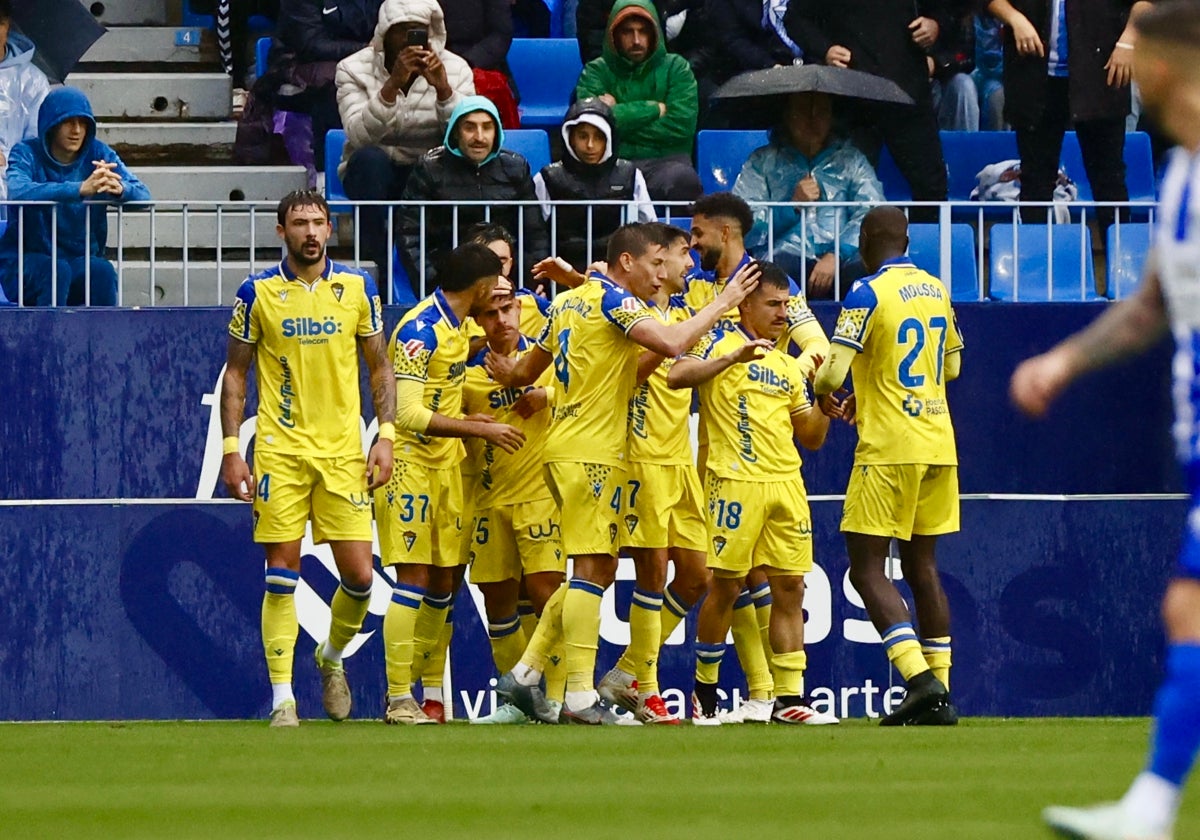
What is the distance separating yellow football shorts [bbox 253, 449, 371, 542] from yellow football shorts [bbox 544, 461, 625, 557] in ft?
3.14

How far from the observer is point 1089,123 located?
546 inches

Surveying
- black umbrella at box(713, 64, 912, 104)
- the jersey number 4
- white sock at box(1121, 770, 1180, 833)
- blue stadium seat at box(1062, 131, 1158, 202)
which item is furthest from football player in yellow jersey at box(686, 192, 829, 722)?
white sock at box(1121, 770, 1180, 833)

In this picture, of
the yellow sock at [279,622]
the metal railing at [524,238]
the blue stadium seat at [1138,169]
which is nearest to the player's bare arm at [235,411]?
the yellow sock at [279,622]

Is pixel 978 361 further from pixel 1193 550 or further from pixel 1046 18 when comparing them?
pixel 1193 550

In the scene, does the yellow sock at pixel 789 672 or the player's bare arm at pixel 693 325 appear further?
the yellow sock at pixel 789 672

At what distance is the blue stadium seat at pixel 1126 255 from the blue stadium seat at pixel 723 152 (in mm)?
2505

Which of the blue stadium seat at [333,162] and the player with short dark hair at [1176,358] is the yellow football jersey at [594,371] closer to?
the blue stadium seat at [333,162]

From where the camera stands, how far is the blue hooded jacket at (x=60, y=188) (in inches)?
507

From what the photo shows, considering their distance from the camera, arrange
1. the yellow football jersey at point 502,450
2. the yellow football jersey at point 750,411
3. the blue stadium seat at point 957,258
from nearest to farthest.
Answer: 1. the yellow football jersey at point 750,411
2. the yellow football jersey at point 502,450
3. the blue stadium seat at point 957,258

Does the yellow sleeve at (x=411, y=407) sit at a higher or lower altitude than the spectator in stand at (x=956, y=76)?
lower

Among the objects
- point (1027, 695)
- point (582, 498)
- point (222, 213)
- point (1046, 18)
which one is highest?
point (1046, 18)

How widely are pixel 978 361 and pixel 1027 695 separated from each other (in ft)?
6.44

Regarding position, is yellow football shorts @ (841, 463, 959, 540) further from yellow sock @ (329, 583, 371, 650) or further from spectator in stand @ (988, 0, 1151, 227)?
spectator in stand @ (988, 0, 1151, 227)

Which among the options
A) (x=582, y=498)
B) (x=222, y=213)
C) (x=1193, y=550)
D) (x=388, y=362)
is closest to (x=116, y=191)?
(x=222, y=213)
